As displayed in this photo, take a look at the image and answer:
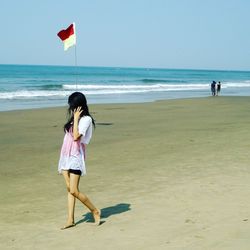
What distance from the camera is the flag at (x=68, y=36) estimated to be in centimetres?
768

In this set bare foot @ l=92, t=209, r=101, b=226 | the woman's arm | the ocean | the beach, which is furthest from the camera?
the ocean

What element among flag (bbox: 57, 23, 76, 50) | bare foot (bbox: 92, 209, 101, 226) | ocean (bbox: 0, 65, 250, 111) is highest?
flag (bbox: 57, 23, 76, 50)

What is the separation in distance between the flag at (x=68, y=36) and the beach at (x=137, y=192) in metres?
2.25

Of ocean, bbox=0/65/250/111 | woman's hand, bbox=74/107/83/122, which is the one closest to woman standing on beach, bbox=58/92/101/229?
woman's hand, bbox=74/107/83/122

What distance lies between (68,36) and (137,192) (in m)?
2.66

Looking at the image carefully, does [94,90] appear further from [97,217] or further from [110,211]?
[97,217]

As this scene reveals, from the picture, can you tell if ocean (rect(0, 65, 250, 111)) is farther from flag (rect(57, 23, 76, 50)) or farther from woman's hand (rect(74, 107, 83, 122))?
woman's hand (rect(74, 107, 83, 122))

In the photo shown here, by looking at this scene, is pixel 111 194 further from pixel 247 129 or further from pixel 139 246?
pixel 247 129

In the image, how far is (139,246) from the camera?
4.88m

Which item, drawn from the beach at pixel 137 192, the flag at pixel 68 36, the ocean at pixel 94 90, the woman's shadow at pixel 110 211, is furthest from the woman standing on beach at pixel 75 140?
the ocean at pixel 94 90

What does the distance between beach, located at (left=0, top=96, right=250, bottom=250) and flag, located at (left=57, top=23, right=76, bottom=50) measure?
2.25 metres

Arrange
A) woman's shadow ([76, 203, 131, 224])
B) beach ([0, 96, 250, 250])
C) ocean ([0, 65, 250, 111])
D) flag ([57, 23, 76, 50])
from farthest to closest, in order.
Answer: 1. ocean ([0, 65, 250, 111])
2. flag ([57, 23, 76, 50])
3. woman's shadow ([76, 203, 131, 224])
4. beach ([0, 96, 250, 250])

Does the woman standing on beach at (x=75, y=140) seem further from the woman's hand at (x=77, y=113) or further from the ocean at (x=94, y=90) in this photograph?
the ocean at (x=94, y=90)

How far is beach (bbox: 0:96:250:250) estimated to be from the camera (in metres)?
5.18
